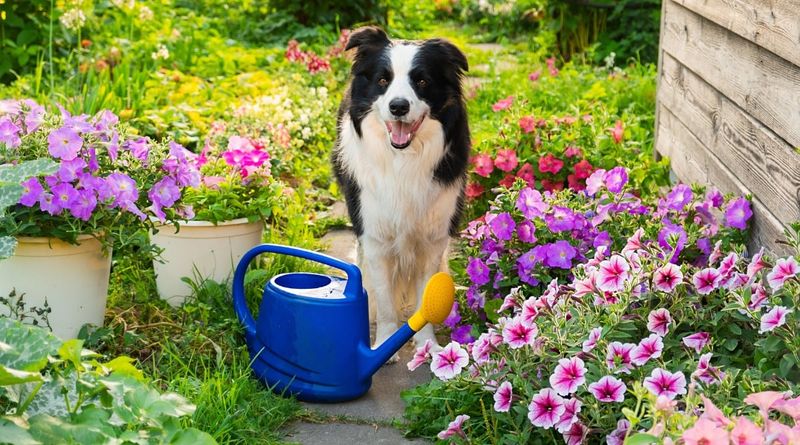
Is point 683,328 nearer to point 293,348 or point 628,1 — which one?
point 293,348

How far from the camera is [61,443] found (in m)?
1.71

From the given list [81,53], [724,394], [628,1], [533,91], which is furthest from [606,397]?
[628,1]

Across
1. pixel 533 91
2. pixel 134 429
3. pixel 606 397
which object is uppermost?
pixel 134 429

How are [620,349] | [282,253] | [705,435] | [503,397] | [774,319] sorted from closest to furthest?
[705,435]
[774,319]
[620,349]
[503,397]
[282,253]

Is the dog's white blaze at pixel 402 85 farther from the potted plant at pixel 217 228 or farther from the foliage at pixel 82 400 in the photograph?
the foliage at pixel 82 400

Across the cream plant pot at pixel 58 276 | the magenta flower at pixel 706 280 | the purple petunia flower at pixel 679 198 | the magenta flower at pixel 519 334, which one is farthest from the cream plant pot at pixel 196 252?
the magenta flower at pixel 706 280

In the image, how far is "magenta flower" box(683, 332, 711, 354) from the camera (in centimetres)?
243

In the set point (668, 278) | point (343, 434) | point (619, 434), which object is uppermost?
→ point (668, 278)

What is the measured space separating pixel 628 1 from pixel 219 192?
513 cm

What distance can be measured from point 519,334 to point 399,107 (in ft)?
3.39

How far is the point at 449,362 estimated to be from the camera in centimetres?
253

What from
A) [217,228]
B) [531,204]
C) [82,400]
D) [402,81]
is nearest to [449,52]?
[402,81]

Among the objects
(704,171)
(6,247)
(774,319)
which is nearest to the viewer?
(6,247)

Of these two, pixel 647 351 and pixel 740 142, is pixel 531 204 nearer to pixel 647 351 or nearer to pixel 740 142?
pixel 740 142
